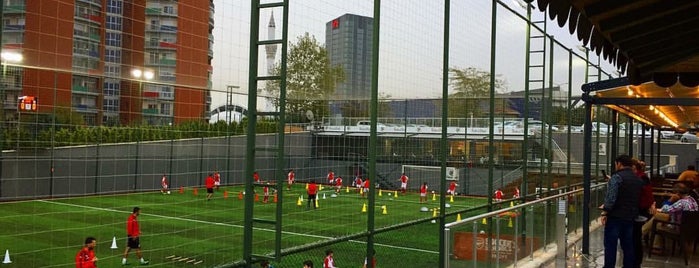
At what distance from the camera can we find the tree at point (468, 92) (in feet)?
44.9

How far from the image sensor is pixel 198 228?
21.8 meters

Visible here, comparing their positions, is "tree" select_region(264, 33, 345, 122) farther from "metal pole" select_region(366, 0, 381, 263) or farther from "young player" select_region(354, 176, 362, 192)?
"young player" select_region(354, 176, 362, 192)

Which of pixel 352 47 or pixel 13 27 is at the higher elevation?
pixel 352 47

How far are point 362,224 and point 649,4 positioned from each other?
17922 mm

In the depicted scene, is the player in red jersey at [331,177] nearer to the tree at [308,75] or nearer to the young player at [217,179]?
the young player at [217,179]

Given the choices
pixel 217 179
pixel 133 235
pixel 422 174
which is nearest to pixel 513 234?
pixel 217 179

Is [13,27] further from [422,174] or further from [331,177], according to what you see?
[422,174]

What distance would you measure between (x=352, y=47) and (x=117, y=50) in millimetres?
3592

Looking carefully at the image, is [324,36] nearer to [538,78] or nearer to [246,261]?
[246,261]

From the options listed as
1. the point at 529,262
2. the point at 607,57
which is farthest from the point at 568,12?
the point at 529,262

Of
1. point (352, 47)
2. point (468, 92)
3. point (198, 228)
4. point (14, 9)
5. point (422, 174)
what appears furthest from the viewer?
point (198, 228)

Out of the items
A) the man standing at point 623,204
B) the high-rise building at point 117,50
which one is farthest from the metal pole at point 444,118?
the high-rise building at point 117,50

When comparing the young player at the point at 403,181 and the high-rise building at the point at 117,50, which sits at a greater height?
the high-rise building at the point at 117,50

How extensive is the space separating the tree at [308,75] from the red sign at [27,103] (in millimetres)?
3219
